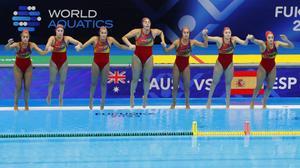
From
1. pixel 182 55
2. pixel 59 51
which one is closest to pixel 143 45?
pixel 182 55

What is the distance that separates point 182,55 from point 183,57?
0.04 meters

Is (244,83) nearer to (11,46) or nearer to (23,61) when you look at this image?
(23,61)

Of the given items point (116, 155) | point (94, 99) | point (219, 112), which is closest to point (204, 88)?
point (219, 112)

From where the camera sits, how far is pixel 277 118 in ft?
38.9

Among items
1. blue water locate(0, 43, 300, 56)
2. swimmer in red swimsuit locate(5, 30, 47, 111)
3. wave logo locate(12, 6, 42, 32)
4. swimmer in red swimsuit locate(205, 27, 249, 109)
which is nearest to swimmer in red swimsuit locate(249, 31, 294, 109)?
swimmer in red swimsuit locate(205, 27, 249, 109)

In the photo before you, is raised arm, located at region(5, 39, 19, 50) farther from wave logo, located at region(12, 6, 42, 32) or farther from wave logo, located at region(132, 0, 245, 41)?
wave logo, located at region(132, 0, 245, 41)

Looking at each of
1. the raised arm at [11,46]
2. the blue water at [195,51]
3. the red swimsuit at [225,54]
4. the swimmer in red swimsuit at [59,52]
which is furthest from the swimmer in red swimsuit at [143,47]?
the blue water at [195,51]

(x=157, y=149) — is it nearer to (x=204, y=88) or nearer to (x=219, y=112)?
(x=219, y=112)

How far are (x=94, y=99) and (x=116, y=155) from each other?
315cm

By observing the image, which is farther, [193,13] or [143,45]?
[193,13]

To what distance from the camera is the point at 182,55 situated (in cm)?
1172

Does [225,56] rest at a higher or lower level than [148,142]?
higher

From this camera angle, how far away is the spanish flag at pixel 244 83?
13.0 metres

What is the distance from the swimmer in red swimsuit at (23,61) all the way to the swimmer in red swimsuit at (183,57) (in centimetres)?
216
